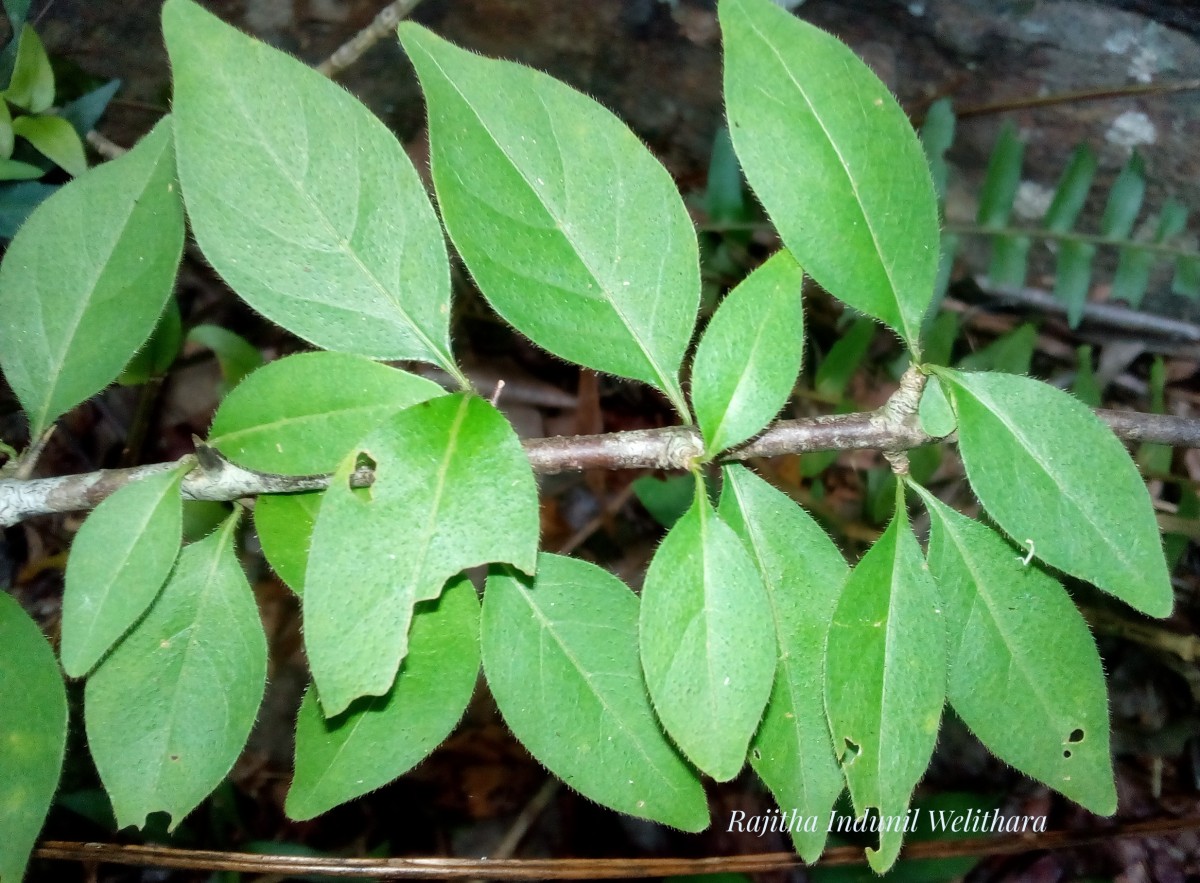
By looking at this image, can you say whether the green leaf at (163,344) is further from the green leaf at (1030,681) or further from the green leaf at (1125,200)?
the green leaf at (1125,200)

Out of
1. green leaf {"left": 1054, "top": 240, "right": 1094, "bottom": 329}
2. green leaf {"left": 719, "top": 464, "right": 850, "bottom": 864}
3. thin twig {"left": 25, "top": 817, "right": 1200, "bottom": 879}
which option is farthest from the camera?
green leaf {"left": 1054, "top": 240, "right": 1094, "bottom": 329}

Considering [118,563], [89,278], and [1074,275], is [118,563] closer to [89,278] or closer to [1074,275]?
[89,278]

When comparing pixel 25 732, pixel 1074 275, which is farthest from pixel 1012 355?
pixel 25 732

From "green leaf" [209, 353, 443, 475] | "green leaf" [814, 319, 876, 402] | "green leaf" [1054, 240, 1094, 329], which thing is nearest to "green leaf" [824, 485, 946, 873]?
"green leaf" [209, 353, 443, 475]

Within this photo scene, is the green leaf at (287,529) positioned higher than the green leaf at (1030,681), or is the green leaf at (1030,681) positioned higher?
the green leaf at (287,529)

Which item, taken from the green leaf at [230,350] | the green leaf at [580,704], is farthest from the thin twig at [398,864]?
A: the green leaf at [230,350]

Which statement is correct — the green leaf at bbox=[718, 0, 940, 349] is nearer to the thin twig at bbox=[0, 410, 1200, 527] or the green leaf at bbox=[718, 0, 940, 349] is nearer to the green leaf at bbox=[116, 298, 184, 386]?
the thin twig at bbox=[0, 410, 1200, 527]
